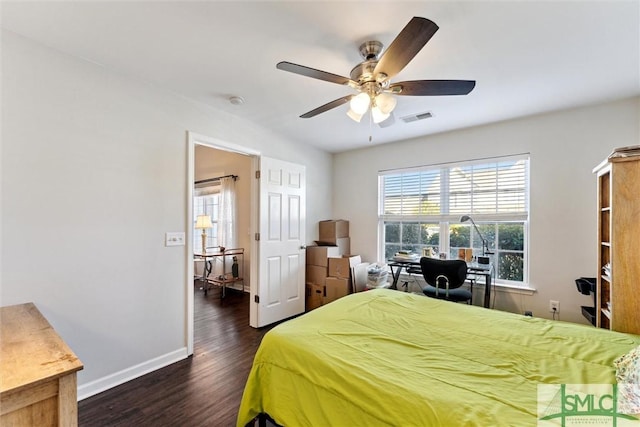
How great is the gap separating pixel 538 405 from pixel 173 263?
8.46ft

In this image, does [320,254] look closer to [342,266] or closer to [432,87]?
[342,266]

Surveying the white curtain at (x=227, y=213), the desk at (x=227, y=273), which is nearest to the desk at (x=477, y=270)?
the desk at (x=227, y=273)

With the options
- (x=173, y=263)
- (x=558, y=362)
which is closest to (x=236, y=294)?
(x=173, y=263)

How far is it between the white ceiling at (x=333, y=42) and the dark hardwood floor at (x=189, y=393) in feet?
7.83

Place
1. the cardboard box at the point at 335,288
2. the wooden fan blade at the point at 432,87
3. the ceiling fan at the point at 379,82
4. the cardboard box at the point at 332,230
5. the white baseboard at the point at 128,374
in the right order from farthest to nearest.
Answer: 1. the cardboard box at the point at 332,230
2. the cardboard box at the point at 335,288
3. the white baseboard at the point at 128,374
4. the wooden fan blade at the point at 432,87
5. the ceiling fan at the point at 379,82

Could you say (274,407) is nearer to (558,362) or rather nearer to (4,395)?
(4,395)

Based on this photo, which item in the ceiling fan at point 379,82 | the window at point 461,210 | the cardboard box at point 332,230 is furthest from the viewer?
the cardboard box at point 332,230

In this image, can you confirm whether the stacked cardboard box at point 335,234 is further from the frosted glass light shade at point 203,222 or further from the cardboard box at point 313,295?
the frosted glass light shade at point 203,222

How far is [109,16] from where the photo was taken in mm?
1587

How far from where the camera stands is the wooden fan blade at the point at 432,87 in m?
1.61

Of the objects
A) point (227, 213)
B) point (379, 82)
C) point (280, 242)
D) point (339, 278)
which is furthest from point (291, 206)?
point (379, 82)

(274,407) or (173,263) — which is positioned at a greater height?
(173,263)

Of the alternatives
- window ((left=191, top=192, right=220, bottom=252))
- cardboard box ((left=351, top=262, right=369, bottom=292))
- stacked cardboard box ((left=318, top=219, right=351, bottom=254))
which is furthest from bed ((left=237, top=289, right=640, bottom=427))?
window ((left=191, top=192, right=220, bottom=252))

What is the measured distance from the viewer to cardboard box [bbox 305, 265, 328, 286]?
12.6 ft
